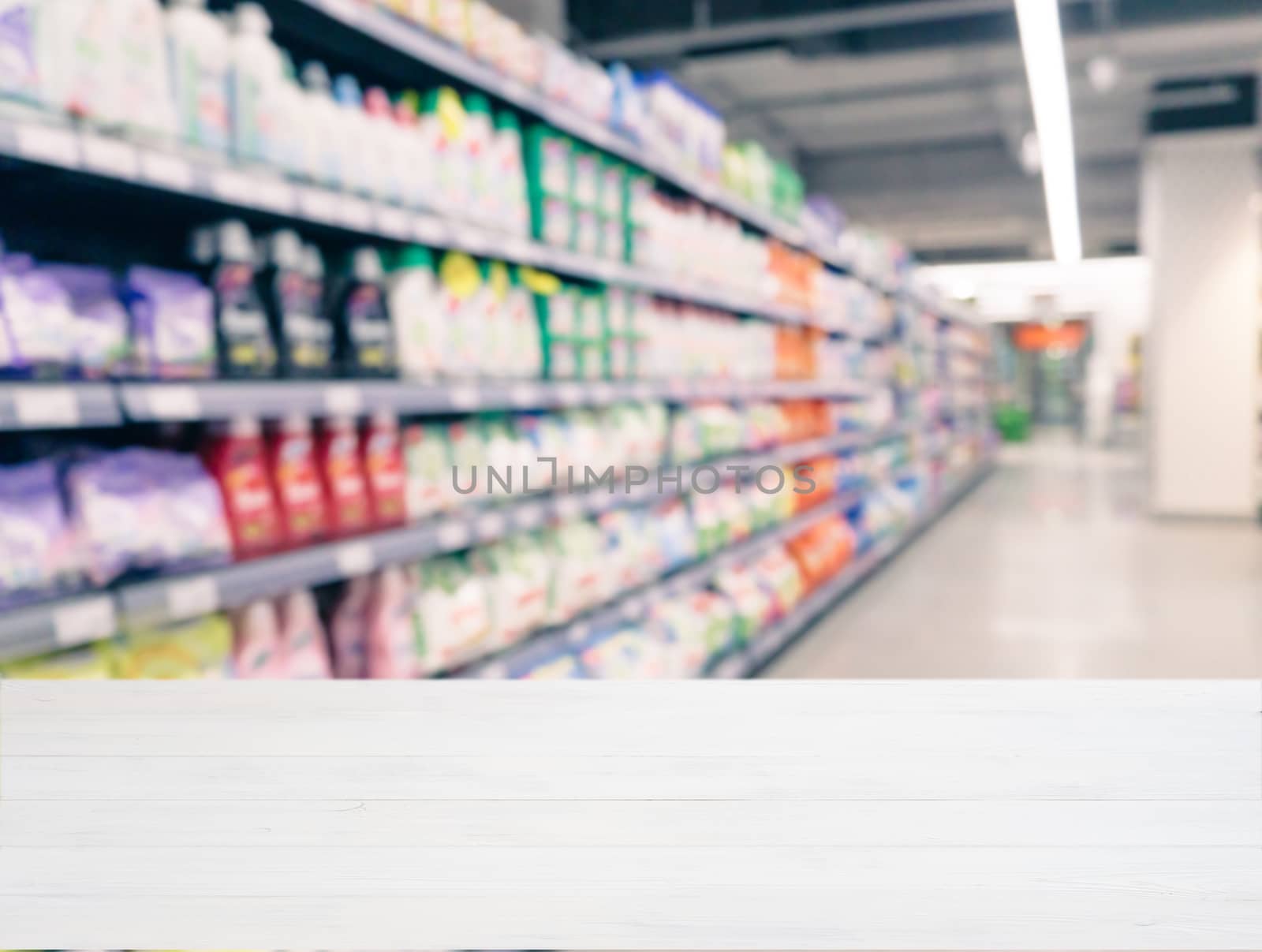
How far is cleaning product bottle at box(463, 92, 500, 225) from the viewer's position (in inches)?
92.7

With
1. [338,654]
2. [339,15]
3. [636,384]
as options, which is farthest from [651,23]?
[338,654]

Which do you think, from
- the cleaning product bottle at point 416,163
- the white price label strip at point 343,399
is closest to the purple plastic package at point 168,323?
the white price label strip at point 343,399

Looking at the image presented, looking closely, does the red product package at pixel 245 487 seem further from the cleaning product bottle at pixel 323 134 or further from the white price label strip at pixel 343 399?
the cleaning product bottle at pixel 323 134

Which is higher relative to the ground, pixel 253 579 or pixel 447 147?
pixel 447 147

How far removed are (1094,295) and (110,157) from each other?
20.3 metres

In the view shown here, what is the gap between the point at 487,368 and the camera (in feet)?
8.11

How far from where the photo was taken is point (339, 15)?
190 centimetres

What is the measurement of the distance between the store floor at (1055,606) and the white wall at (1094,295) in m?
11.5

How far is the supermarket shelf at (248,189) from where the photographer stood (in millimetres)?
1372

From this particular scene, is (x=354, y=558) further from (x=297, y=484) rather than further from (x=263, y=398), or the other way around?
(x=263, y=398)

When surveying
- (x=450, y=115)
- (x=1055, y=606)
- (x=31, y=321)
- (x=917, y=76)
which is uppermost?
(x=917, y=76)

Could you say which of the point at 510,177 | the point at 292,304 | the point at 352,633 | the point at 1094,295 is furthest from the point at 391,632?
the point at 1094,295

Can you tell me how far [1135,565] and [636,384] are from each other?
14.3 feet

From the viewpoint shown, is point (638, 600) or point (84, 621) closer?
point (84, 621)
